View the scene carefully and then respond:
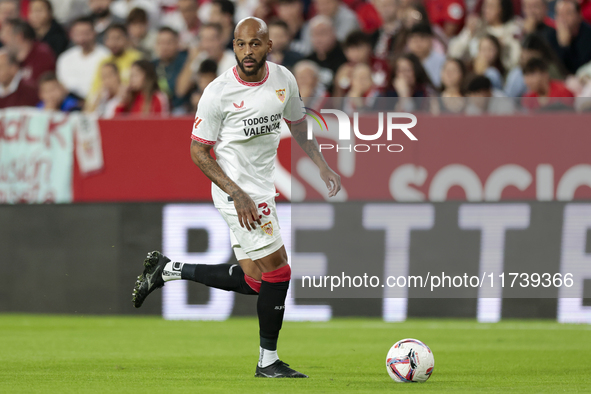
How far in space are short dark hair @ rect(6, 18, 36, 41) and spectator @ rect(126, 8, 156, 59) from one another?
140cm

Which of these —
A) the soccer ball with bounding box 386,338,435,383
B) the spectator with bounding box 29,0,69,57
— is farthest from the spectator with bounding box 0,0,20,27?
the soccer ball with bounding box 386,338,435,383

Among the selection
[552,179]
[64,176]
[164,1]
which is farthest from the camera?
[164,1]

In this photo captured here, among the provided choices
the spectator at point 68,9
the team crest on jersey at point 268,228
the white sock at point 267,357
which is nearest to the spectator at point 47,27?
the spectator at point 68,9

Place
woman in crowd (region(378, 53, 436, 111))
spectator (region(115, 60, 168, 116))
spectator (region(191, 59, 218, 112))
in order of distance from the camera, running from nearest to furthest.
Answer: woman in crowd (region(378, 53, 436, 111)) < spectator (region(115, 60, 168, 116)) < spectator (region(191, 59, 218, 112))

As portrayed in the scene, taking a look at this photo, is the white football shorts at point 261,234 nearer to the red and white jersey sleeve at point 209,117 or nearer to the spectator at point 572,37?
the red and white jersey sleeve at point 209,117

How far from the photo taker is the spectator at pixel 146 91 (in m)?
10.6

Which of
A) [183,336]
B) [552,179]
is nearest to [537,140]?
[552,179]

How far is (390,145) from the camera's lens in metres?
9.52

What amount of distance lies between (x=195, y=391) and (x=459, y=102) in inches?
214

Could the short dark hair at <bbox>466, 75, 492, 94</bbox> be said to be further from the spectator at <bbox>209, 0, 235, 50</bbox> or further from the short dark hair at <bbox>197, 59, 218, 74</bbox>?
the spectator at <bbox>209, 0, 235, 50</bbox>

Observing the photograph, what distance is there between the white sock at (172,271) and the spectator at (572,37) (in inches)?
250

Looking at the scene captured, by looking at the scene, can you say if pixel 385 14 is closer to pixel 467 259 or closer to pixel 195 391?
pixel 467 259

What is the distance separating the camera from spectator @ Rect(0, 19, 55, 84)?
13.0 m

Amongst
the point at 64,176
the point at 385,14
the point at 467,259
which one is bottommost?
the point at 467,259
